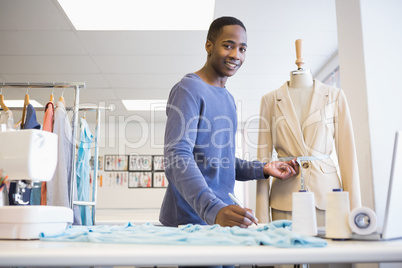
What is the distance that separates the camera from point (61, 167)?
9.26 feet

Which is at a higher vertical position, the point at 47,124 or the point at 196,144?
the point at 47,124

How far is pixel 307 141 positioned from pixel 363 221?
2.92 feet

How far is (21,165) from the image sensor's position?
120 cm

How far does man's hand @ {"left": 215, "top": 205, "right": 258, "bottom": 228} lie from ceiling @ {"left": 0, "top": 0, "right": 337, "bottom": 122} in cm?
246

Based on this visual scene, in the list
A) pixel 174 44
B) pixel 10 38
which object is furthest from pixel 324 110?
pixel 10 38

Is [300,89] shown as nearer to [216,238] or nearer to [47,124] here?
[216,238]

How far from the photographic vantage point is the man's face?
1.51 m

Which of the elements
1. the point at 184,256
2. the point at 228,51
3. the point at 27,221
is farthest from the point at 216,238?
the point at 228,51

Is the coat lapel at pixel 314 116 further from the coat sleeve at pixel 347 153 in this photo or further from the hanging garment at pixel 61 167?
the hanging garment at pixel 61 167

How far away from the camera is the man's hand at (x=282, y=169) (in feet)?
5.56

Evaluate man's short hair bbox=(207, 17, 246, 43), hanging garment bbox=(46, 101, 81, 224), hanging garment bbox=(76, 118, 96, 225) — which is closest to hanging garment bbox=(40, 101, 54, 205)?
hanging garment bbox=(46, 101, 81, 224)

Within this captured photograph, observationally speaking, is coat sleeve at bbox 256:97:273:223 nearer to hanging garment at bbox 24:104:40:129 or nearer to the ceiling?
the ceiling

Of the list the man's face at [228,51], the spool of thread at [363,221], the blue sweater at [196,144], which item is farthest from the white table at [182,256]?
the man's face at [228,51]

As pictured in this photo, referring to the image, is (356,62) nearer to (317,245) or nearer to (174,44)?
(317,245)
